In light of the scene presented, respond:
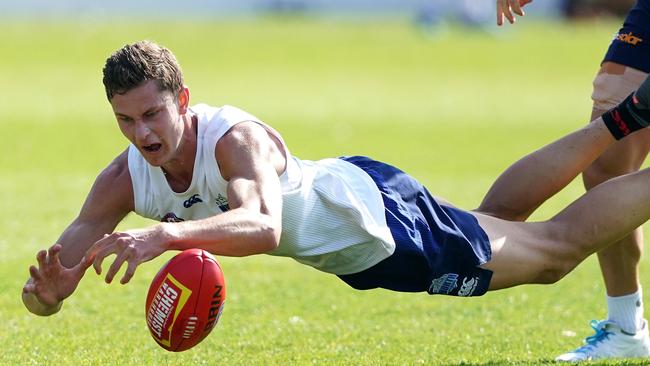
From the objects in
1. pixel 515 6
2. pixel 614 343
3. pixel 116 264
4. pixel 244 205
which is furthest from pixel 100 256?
pixel 614 343

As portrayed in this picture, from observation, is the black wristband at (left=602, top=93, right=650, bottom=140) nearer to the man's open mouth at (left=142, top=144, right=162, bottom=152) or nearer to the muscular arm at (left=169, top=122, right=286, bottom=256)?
the muscular arm at (left=169, top=122, right=286, bottom=256)

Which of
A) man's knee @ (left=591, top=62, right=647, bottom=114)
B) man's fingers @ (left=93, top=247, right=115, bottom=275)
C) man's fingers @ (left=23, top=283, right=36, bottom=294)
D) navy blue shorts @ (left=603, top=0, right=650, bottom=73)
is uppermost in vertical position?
navy blue shorts @ (left=603, top=0, right=650, bottom=73)

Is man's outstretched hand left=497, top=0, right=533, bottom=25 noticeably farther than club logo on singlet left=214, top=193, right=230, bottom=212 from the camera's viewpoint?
Yes

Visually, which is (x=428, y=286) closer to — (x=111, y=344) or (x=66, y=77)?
(x=111, y=344)

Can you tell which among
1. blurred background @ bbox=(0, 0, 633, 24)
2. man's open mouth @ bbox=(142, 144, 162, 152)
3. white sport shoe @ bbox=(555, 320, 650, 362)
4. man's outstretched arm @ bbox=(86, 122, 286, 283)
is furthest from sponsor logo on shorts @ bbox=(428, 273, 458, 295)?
blurred background @ bbox=(0, 0, 633, 24)

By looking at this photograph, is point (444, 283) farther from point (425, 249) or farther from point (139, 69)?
point (139, 69)

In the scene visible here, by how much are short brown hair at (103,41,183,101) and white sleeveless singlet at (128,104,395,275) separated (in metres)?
0.31

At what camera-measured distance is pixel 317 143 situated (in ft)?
51.1

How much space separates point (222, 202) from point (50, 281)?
2.71 feet

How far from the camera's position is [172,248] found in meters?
4.62

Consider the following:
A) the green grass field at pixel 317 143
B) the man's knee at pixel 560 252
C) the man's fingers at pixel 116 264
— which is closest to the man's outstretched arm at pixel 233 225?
the man's fingers at pixel 116 264

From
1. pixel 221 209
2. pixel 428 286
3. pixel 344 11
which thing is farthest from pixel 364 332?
pixel 344 11

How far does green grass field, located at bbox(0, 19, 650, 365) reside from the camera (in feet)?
21.0

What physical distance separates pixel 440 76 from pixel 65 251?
810 inches
